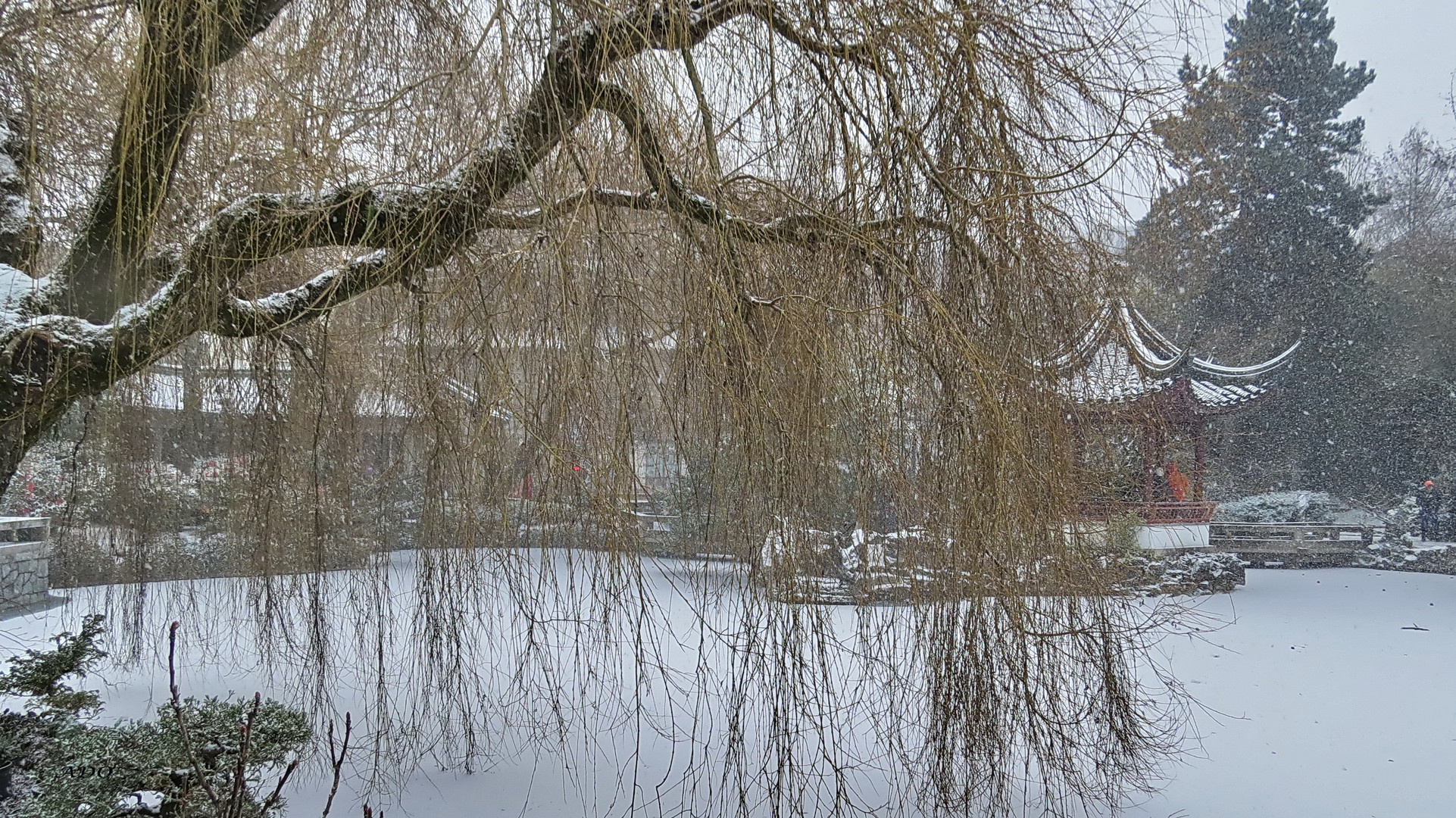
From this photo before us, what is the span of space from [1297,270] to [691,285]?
10.5m

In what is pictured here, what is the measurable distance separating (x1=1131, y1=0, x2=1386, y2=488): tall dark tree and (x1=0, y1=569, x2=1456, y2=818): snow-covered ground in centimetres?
298

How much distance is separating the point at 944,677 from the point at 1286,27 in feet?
39.7

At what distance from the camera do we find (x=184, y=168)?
245cm

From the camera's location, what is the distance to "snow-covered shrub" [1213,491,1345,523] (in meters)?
8.86

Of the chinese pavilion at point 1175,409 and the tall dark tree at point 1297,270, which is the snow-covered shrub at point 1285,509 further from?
the chinese pavilion at point 1175,409

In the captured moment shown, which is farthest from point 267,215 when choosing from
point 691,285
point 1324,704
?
point 1324,704

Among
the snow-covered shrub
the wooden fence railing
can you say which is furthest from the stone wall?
the snow-covered shrub

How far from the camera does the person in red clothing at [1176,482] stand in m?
8.04

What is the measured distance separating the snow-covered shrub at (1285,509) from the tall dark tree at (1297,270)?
1.26 feet

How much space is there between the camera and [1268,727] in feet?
13.4

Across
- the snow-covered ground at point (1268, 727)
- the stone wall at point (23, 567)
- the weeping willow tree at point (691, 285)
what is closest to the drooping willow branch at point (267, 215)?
the weeping willow tree at point (691, 285)

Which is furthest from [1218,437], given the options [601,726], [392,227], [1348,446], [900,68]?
[392,227]

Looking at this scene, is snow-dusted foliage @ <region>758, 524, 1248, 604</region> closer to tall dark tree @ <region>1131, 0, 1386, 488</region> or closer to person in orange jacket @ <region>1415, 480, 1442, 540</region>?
tall dark tree @ <region>1131, 0, 1386, 488</region>

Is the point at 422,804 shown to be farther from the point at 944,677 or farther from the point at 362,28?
the point at 362,28
